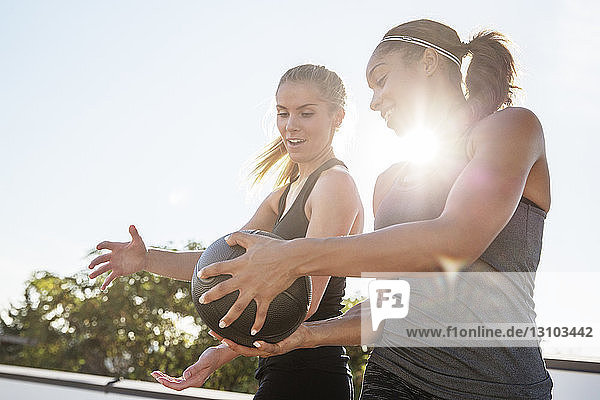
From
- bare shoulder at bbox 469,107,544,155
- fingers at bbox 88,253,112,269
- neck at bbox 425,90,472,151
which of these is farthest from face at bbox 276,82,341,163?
bare shoulder at bbox 469,107,544,155

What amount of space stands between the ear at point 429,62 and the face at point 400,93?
0.7 inches

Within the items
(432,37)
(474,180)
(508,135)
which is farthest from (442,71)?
(474,180)

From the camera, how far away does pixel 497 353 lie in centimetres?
147

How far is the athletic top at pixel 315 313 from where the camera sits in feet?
7.01

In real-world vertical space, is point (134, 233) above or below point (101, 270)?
above

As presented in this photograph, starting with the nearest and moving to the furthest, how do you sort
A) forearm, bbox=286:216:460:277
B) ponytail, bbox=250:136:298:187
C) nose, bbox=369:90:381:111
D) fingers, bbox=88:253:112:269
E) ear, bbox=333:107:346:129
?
forearm, bbox=286:216:460:277 < nose, bbox=369:90:381:111 < ear, bbox=333:107:346:129 < fingers, bbox=88:253:112:269 < ponytail, bbox=250:136:298:187

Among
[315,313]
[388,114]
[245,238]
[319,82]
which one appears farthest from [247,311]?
[319,82]

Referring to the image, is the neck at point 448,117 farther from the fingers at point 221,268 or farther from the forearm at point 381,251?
the fingers at point 221,268

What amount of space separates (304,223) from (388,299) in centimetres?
56

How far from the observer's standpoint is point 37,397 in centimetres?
634

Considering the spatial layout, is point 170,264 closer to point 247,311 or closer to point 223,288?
point 247,311

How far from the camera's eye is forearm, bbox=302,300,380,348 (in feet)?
6.01

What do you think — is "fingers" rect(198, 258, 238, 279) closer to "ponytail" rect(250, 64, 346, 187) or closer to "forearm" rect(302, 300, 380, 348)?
"forearm" rect(302, 300, 380, 348)

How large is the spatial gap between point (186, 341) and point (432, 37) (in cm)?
633
